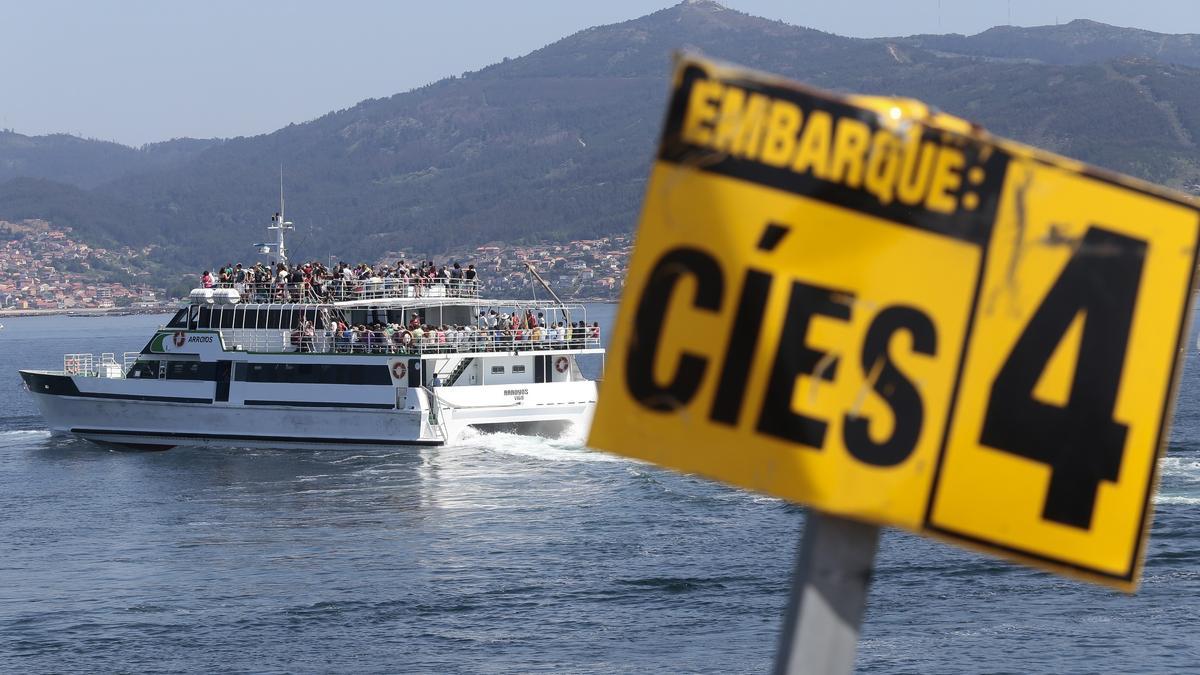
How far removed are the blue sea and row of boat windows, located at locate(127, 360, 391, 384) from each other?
315 centimetres

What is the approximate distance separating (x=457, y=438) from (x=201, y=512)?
8849 mm

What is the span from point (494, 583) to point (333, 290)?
20.5 meters

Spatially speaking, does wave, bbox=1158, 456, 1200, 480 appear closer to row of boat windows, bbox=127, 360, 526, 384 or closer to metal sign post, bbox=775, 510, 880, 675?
row of boat windows, bbox=127, 360, 526, 384

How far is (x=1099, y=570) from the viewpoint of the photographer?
3094mm

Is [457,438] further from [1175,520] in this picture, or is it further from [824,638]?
[824,638]

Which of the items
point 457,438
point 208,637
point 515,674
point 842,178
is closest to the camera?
point 842,178

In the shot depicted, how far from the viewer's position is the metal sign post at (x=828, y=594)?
301 centimetres

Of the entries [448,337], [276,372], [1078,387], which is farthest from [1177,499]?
[1078,387]

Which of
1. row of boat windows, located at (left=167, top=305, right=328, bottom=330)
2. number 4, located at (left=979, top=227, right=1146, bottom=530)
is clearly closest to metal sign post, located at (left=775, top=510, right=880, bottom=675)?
number 4, located at (left=979, top=227, right=1146, bottom=530)

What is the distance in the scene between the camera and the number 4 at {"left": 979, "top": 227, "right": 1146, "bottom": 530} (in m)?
3.10

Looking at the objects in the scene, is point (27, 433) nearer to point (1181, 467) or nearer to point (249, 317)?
point (249, 317)

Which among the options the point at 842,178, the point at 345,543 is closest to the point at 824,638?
the point at 842,178

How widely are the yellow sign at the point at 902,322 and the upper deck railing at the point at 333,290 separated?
1647 inches

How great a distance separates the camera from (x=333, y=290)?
45.1 metres
